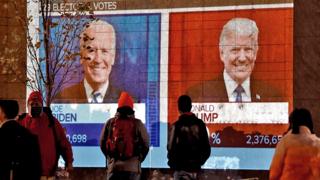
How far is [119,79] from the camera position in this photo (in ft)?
54.0

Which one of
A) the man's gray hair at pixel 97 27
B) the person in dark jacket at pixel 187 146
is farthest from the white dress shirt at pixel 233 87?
the person in dark jacket at pixel 187 146

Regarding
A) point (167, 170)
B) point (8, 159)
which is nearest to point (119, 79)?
point (167, 170)

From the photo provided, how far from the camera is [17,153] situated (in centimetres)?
737

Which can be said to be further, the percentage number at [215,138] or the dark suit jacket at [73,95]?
the dark suit jacket at [73,95]

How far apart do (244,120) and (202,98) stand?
94 cm

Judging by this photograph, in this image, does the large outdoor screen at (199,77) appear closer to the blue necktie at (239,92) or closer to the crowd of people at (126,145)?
the blue necktie at (239,92)

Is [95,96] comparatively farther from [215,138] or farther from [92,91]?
[215,138]

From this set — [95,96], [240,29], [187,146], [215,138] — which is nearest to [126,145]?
[187,146]

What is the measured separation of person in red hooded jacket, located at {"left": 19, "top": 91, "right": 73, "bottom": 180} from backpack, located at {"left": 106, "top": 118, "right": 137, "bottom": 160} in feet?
1.69

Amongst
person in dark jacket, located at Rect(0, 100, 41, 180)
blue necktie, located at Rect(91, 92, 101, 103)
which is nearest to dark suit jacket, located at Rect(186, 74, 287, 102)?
blue necktie, located at Rect(91, 92, 101, 103)

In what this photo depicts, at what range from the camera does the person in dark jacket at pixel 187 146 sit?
941 cm

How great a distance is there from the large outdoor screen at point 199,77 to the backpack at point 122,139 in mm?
6509

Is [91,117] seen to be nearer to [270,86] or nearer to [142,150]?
[270,86]

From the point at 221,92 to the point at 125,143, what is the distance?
676 centimetres
